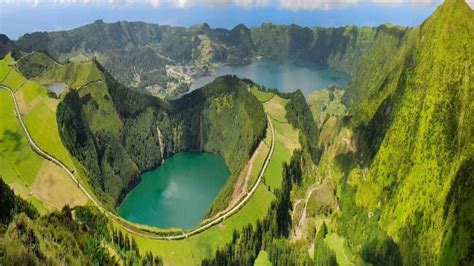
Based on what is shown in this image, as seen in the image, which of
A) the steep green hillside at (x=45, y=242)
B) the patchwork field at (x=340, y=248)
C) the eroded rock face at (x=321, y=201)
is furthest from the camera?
the eroded rock face at (x=321, y=201)

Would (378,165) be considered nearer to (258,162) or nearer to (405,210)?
(405,210)

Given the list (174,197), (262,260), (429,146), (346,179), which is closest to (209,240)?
(262,260)

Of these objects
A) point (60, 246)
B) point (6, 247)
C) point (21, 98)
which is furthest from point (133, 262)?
point (21, 98)

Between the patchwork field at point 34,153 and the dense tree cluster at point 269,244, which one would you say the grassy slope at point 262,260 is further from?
the patchwork field at point 34,153

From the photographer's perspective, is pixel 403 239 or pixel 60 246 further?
pixel 403 239

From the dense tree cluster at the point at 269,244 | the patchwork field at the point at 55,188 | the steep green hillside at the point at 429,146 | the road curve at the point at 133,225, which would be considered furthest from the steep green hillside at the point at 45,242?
the steep green hillside at the point at 429,146

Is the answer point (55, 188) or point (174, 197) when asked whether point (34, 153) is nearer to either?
point (55, 188)

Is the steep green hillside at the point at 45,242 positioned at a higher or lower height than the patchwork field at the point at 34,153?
higher
